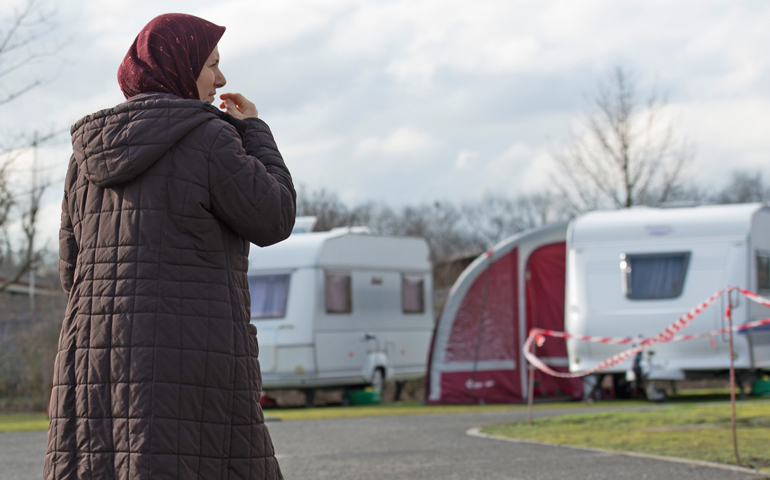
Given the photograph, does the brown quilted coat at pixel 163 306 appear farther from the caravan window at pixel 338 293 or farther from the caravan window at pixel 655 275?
the caravan window at pixel 338 293

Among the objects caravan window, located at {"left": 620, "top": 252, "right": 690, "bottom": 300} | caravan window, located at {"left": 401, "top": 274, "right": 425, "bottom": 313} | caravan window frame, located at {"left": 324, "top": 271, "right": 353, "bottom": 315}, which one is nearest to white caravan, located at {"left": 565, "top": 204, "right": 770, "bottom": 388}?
caravan window, located at {"left": 620, "top": 252, "right": 690, "bottom": 300}

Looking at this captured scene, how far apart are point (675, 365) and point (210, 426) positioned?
37.8 feet

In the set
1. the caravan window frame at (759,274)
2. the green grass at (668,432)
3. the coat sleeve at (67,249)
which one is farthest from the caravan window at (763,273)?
the coat sleeve at (67,249)

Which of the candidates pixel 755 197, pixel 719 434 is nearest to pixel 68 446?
pixel 719 434

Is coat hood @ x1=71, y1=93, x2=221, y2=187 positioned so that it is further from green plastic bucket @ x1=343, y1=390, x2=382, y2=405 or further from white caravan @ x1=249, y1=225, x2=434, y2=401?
green plastic bucket @ x1=343, y1=390, x2=382, y2=405

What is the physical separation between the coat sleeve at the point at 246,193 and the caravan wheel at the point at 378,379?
1344 centimetres

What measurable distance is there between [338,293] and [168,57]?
12789 mm

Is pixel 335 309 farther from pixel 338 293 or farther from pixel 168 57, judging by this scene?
pixel 168 57

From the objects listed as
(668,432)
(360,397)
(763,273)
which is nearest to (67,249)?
(668,432)

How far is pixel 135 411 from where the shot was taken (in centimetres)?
237

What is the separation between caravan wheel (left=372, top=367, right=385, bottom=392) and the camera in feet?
52.2

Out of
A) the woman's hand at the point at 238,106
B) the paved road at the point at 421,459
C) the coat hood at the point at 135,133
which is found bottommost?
the paved road at the point at 421,459

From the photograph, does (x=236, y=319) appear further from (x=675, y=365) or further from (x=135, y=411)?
(x=675, y=365)

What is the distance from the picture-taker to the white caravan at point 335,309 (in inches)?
578
